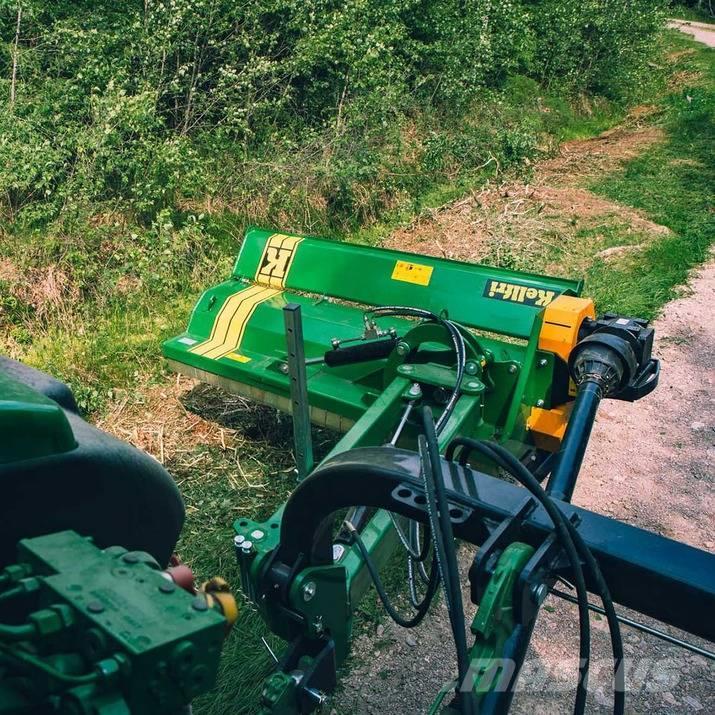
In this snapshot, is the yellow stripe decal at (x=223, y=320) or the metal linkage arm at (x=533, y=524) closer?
the metal linkage arm at (x=533, y=524)

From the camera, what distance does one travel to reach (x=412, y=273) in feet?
13.2

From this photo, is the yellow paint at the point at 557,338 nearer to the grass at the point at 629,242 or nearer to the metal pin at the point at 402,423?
the metal pin at the point at 402,423

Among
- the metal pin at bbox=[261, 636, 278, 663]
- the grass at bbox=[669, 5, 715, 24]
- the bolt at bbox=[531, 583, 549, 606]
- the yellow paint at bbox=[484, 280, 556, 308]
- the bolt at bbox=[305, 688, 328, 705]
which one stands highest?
the grass at bbox=[669, 5, 715, 24]

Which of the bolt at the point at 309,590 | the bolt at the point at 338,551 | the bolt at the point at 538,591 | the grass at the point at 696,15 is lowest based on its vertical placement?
the bolt at the point at 338,551

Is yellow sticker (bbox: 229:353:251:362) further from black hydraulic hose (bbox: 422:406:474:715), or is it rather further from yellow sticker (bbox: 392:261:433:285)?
black hydraulic hose (bbox: 422:406:474:715)

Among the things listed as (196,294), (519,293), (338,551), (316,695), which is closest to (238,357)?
(519,293)

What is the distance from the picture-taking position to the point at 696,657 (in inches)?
125

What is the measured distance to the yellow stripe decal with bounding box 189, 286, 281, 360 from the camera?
13.8 ft

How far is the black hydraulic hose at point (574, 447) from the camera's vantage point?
1.95 meters

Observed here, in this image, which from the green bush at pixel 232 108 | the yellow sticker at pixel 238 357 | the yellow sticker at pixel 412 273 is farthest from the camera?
the green bush at pixel 232 108

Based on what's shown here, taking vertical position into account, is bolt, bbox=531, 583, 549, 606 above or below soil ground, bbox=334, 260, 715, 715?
above

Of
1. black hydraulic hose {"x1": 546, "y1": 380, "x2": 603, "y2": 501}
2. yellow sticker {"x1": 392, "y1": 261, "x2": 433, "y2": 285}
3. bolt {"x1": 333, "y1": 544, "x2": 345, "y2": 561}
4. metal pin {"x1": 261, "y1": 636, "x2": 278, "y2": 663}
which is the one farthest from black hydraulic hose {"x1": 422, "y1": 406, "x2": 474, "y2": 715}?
yellow sticker {"x1": 392, "y1": 261, "x2": 433, "y2": 285}

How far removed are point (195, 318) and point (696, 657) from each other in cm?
291

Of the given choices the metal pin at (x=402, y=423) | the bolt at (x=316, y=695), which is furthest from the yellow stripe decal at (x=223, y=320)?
the bolt at (x=316, y=695)
